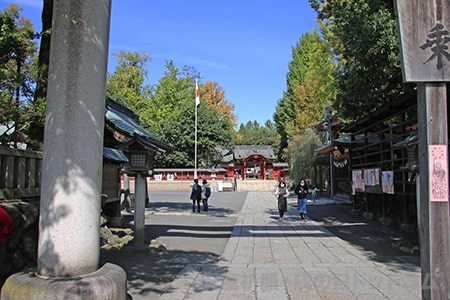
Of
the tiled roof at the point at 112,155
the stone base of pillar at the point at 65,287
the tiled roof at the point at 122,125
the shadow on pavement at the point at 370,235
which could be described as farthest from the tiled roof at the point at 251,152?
the stone base of pillar at the point at 65,287

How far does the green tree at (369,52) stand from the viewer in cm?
952

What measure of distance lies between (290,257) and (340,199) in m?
15.4

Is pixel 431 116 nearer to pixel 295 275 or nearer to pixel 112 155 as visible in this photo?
pixel 295 275

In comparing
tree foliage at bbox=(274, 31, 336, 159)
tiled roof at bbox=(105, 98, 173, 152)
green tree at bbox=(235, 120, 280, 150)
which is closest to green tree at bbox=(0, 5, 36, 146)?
tiled roof at bbox=(105, 98, 173, 152)

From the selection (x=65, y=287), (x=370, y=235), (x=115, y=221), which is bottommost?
(x=370, y=235)

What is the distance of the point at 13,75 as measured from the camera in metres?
6.23

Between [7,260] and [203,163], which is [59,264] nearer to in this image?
[7,260]

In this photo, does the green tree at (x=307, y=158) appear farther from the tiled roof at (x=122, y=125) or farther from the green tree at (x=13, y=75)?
the green tree at (x=13, y=75)

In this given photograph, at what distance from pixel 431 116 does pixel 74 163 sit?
11.3ft

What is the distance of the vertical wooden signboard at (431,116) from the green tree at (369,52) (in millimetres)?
5728

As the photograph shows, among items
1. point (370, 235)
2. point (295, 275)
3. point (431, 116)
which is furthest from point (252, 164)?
point (431, 116)

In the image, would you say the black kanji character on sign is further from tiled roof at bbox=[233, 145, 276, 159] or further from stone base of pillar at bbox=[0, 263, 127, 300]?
tiled roof at bbox=[233, 145, 276, 159]

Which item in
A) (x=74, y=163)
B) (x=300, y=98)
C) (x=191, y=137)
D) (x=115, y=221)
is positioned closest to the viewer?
(x=74, y=163)

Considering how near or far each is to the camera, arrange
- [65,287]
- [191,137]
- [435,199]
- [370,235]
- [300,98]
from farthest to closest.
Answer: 1. [300,98]
2. [191,137]
3. [370,235]
4. [435,199]
5. [65,287]
